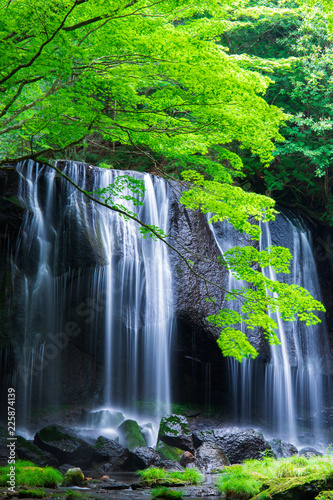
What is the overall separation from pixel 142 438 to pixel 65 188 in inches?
300

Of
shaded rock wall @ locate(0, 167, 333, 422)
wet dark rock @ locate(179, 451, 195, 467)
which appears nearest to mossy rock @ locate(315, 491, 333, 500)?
wet dark rock @ locate(179, 451, 195, 467)

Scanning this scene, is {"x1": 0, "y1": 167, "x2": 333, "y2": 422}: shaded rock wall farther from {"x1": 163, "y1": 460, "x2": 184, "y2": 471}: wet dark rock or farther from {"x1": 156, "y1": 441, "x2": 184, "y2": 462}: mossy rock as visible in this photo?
{"x1": 163, "y1": 460, "x2": 184, "y2": 471}: wet dark rock

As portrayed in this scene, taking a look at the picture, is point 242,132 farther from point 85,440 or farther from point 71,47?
point 85,440

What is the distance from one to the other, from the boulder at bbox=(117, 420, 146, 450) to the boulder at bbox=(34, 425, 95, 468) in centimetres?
138

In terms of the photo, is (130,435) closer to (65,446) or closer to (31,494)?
(65,446)

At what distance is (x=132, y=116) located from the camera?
7824 mm

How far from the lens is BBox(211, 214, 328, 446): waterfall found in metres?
14.7

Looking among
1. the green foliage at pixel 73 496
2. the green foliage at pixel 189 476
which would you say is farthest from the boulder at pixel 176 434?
the green foliage at pixel 73 496

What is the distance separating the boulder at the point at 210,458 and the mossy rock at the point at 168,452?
1.52 feet

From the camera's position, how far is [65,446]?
9.93 m

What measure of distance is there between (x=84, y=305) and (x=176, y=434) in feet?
15.2

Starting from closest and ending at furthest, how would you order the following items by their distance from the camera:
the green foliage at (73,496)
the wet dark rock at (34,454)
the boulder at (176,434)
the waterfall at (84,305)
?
the green foliage at (73,496) < the wet dark rock at (34,454) < the boulder at (176,434) < the waterfall at (84,305)

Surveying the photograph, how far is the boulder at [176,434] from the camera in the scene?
11.0m

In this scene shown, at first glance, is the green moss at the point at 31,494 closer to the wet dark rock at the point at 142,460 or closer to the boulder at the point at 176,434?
the wet dark rock at the point at 142,460
